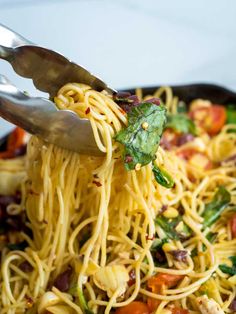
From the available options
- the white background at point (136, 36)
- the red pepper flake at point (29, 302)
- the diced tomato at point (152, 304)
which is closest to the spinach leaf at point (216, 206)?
the diced tomato at point (152, 304)

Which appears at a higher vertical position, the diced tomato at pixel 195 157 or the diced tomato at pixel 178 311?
the diced tomato at pixel 195 157

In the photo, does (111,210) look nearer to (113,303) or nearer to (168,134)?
(113,303)

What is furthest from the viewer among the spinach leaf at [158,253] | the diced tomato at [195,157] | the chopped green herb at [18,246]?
the diced tomato at [195,157]

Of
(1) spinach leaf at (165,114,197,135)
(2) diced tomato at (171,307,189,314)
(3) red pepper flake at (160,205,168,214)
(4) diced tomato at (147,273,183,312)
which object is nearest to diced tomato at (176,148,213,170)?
(1) spinach leaf at (165,114,197,135)

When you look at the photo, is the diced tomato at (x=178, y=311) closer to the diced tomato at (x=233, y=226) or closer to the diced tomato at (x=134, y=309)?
the diced tomato at (x=134, y=309)

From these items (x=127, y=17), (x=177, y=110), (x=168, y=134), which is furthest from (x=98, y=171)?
(x=127, y=17)

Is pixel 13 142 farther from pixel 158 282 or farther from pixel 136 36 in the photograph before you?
pixel 136 36

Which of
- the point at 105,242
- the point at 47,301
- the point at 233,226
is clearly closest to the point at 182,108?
the point at 233,226
